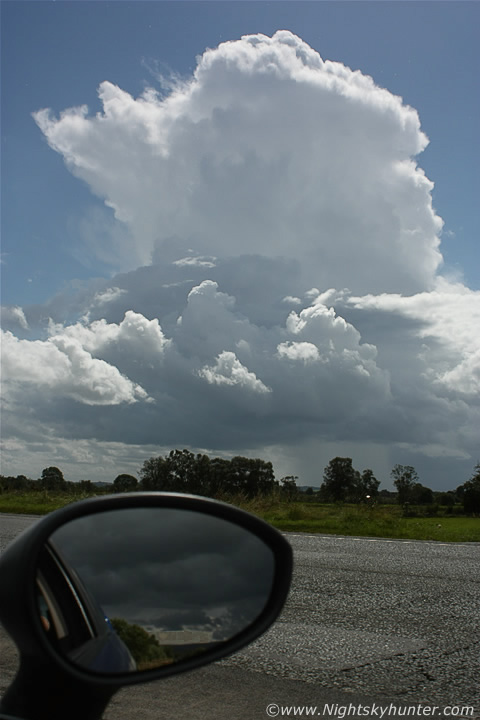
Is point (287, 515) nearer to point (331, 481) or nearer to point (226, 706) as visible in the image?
point (226, 706)

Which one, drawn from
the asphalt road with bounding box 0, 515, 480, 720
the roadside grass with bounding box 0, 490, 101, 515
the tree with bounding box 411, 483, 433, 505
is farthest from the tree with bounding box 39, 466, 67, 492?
the tree with bounding box 411, 483, 433, 505

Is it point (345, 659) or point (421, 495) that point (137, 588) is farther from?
point (421, 495)

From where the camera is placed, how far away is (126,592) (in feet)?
5.03

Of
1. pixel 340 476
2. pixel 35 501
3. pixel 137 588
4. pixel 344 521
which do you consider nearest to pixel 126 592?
pixel 137 588

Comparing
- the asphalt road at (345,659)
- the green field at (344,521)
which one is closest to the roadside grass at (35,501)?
the green field at (344,521)

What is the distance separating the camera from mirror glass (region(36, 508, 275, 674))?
152 cm

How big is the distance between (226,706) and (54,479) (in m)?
30.9

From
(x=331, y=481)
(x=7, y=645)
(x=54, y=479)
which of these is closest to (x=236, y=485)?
(x=54, y=479)

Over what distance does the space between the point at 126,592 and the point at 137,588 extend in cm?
3

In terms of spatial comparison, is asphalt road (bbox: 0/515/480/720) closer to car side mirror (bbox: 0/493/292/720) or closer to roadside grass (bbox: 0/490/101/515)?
car side mirror (bbox: 0/493/292/720)

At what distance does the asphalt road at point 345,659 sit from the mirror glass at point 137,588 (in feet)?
8.30

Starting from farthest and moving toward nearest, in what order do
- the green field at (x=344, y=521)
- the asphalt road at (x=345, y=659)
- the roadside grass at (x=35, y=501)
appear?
the roadside grass at (x=35, y=501) → the green field at (x=344, y=521) → the asphalt road at (x=345, y=659)

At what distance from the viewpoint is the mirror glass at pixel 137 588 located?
152cm

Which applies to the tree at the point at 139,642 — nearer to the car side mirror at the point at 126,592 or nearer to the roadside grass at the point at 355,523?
the car side mirror at the point at 126,592
